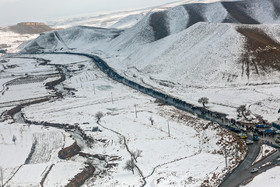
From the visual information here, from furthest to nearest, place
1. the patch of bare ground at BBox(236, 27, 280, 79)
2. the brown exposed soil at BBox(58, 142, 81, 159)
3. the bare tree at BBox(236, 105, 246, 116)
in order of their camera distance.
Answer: the patch of bare ground at BBox(236, 27, 280, 79) < the bare tree at BBox(236, 105, 246, 116) < the brown exposed soil at BBox(58, 142, 81, 159)

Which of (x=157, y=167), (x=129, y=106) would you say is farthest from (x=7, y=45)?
(x=157, y=167)

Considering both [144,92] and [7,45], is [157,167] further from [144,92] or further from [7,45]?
[7,45]

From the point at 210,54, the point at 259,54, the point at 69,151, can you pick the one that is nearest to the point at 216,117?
the point at 69,151

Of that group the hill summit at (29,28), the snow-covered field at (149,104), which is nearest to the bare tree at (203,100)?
the snow-covered field at (149,104)

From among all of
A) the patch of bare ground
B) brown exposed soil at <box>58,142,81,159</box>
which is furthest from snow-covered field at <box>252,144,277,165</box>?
the patch of bare ground

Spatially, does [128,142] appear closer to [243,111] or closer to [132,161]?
[132,161]

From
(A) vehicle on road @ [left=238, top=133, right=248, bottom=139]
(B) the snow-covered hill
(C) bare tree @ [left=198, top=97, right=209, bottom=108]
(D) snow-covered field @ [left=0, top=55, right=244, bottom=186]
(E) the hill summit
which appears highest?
(E) the hill summit

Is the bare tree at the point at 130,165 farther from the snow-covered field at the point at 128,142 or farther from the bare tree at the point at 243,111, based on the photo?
the bare tree at the point at 243,111

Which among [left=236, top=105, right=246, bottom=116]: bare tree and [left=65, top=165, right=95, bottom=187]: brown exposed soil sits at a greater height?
[left=236, top=105, right=246, bottom=116]: bare tree

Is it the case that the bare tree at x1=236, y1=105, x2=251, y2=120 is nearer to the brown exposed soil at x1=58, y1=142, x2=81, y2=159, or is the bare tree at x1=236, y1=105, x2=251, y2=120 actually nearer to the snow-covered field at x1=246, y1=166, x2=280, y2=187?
the snow-covered field at x1=246, y1=166, x2=280, y2=187
